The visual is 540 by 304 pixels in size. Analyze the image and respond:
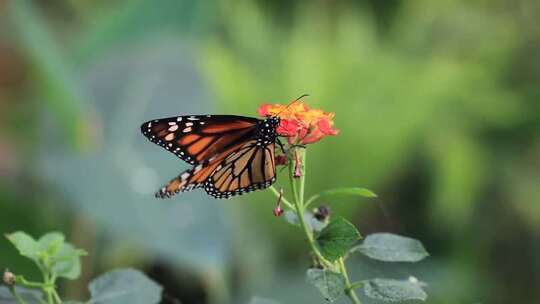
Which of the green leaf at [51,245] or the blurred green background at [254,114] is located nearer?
the green leaf at [51,245]

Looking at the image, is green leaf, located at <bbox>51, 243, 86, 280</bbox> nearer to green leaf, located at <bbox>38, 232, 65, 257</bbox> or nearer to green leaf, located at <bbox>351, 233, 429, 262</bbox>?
green leaf, located at <bbox>38, 232, 65, 257</bbox>

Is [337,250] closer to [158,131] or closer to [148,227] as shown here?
[158,131]

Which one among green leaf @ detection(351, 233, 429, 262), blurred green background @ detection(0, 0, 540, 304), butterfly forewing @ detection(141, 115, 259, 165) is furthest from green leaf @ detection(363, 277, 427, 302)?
blurred green background @ detection(0, 0, 540, 304)

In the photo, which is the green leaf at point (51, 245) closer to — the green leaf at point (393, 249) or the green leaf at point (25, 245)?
the green leaf at point (25, 245)

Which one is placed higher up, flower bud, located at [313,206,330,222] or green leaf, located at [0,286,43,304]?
flower bud, located at [313,206,330,222]

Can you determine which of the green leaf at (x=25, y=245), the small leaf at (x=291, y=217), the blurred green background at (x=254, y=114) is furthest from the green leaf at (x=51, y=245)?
the blurred green background at (x=254, y=114)

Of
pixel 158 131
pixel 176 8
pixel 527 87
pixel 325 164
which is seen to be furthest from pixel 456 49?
pixel 158 131

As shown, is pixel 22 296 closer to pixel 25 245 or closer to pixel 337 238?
pixel 25 245
